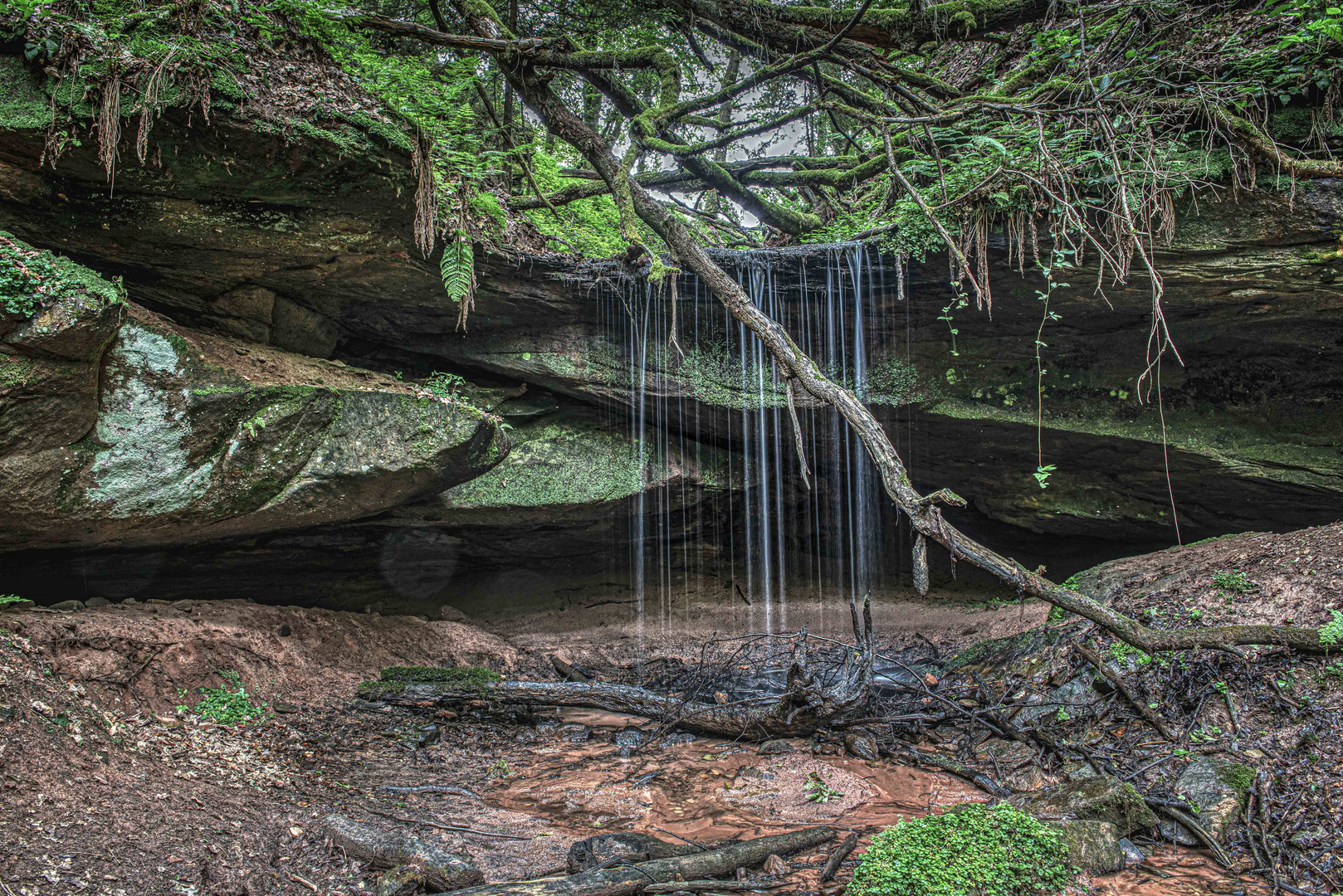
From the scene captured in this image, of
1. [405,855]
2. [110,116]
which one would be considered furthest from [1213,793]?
[110,116]

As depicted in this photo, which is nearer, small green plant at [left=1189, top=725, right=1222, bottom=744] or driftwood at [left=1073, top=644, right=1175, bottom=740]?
small green plant at [left=1189, top=725, right=1222, bottom=744]

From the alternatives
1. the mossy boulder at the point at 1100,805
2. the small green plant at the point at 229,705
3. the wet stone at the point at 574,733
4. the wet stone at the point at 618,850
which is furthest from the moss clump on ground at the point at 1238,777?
the small green plant at the point at 229,705

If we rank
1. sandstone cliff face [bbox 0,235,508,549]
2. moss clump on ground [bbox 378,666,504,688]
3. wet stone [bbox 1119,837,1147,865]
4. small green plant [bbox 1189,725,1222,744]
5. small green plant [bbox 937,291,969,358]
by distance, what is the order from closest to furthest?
wet stone [bbox 1119,837,1147,865] < small green plant [bbox 1189,725,1222,744] < sandstone cliff face [bbox 0,235,508,549] < moss clump on ground [bbox 378,666,504,688] < small green plant [bbox 937,291,969,358]

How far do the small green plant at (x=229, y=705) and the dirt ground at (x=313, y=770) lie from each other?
0.32ft

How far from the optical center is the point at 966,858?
279cm

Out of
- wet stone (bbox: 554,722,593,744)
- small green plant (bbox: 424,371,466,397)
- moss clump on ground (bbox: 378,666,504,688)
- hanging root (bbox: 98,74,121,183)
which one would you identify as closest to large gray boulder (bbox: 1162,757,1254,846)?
wet stone (bbox: 554,722,593,744)

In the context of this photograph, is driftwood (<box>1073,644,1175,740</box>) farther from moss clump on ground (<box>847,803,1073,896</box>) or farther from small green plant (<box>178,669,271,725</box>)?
small green plant (<box>178,669,271,725</box>)

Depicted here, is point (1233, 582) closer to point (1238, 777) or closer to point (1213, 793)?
point (1238, 777)

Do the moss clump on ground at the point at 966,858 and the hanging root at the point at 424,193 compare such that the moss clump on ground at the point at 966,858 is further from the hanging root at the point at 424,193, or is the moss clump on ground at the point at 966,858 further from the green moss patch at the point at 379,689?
the hanging root at the point at 424,193

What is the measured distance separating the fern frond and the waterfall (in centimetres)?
197

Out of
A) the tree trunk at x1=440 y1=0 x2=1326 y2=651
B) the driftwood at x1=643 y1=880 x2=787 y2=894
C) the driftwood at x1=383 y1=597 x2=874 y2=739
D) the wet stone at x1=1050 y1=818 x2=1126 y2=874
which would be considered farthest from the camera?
the driftwood at x1=383 y1=597 x2=874 y2=739

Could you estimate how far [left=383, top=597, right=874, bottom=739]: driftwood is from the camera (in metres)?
4.86

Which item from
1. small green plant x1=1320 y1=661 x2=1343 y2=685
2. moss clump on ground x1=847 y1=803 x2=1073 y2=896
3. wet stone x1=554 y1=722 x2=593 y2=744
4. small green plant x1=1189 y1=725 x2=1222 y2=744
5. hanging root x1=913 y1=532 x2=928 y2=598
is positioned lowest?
wet stone x1=554 y1=722 x2=593 y2=744

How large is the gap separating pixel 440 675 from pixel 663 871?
387 centimetres
